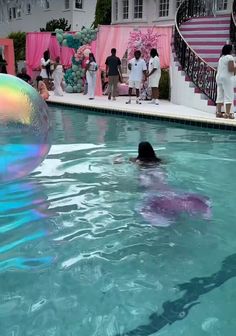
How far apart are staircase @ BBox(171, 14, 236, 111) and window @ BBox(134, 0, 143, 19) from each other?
7.71 metres

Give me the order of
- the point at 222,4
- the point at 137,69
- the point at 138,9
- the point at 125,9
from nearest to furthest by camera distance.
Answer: the point at 137,69, the point at 222,4, the point at 138,9, the point at 125,9

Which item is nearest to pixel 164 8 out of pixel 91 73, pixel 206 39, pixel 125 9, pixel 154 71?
pixel 125 9

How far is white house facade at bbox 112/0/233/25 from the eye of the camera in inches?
906

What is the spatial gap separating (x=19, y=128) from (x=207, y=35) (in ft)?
43.3

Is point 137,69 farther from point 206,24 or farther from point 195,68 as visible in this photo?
point 206,24

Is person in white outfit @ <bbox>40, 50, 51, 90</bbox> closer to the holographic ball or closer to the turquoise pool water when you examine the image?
the turquoise pool water

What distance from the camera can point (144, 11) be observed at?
952 inches

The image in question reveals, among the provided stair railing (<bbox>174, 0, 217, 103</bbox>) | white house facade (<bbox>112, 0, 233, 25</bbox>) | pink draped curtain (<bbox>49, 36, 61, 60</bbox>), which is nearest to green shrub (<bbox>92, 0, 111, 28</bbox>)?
white house facade (<bbox>112, 0, 233, 25</bbox>)

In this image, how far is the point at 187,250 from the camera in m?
4.29

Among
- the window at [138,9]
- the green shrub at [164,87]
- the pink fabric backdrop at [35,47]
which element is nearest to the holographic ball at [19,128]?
the green shrub at [164,87]

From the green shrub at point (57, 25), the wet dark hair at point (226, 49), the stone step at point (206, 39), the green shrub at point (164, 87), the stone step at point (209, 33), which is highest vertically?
the green shrub at point (57, 25)

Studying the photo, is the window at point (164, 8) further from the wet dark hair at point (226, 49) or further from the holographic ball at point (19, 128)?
the holographic ball at point (19, 128)

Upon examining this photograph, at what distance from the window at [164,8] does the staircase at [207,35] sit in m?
6.30

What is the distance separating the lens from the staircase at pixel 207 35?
1541 centimetres
